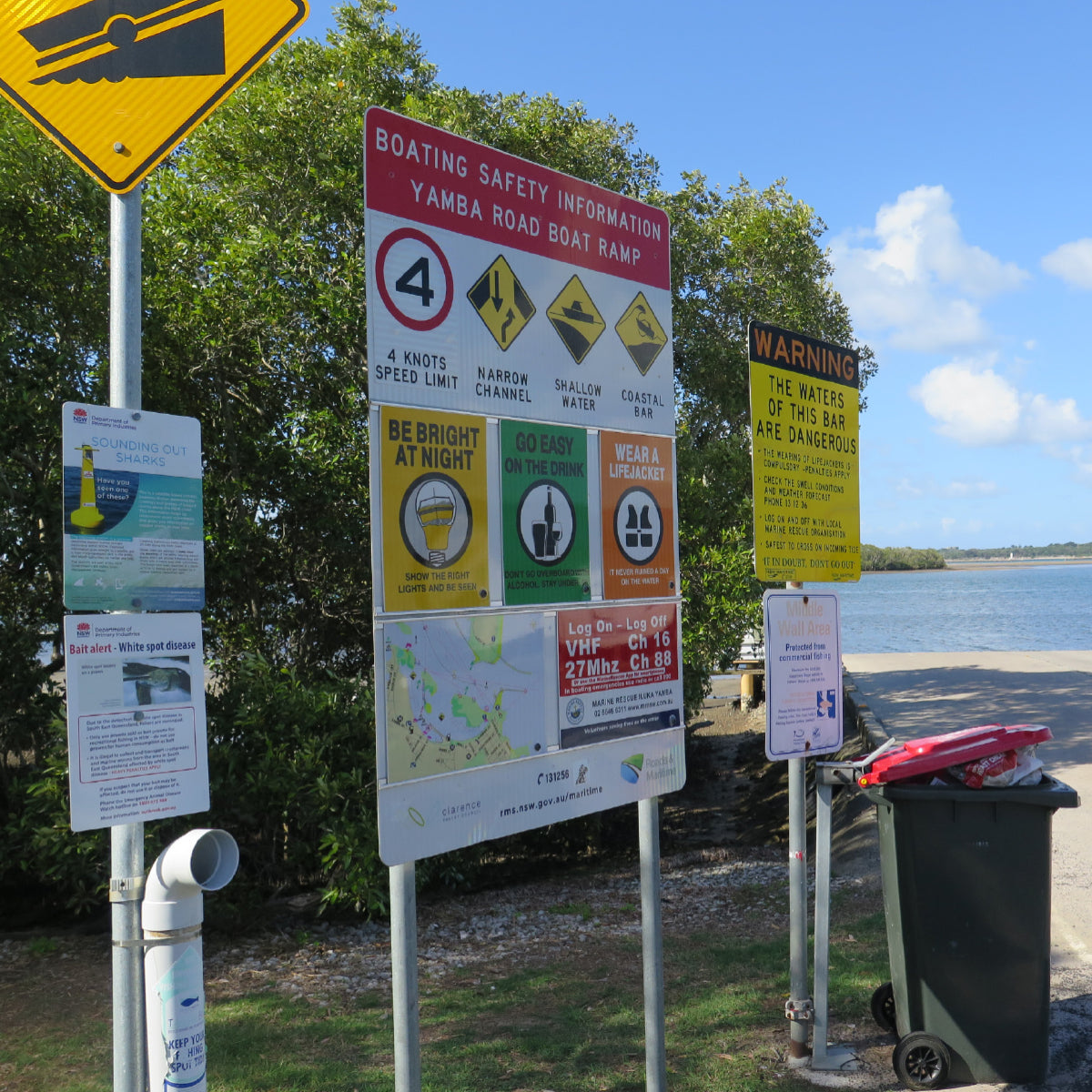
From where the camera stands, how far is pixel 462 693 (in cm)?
303

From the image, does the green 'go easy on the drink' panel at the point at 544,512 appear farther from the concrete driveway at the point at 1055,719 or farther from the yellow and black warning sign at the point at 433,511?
the concrete driveway at the point at 1055,719

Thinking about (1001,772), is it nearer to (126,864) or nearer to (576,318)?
(576,318)

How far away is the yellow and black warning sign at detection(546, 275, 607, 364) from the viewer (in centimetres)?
354

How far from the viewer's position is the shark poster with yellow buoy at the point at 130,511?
2.67 m

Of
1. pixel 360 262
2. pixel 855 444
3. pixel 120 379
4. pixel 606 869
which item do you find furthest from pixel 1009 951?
pixel 360 262

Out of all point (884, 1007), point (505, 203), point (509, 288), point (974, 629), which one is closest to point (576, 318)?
point (509, 288)

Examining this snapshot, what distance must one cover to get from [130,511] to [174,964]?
1.17 metres

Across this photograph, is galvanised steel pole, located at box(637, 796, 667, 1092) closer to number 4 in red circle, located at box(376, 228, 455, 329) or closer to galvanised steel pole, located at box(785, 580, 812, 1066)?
galvanised steel pole, located at box(785, 580, 812, 1066)

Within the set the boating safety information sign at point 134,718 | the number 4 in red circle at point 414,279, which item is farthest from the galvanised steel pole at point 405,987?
the number 4 in red circle at point 414,279

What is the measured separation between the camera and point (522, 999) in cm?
579

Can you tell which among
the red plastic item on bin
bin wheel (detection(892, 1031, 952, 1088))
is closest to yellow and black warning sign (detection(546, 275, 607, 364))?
the red plastic item on bin

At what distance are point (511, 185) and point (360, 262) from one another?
5451 millimetres

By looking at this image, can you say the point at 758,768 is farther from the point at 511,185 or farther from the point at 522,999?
the point at 511,185

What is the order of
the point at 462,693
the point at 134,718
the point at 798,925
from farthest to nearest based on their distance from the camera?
1. the point at 798,925
2. the point at 462,693
3. the point at 134,718
